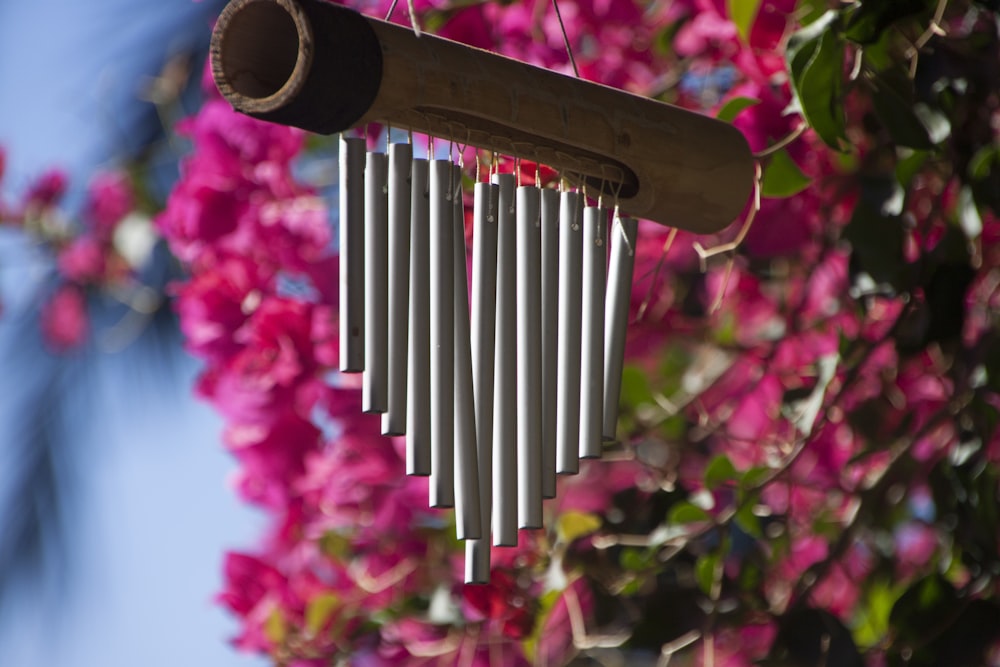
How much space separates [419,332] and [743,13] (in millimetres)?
418

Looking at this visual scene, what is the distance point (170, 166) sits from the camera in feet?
6.44

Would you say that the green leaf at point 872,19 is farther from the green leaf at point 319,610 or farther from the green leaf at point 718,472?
the green leaf at point 319,610

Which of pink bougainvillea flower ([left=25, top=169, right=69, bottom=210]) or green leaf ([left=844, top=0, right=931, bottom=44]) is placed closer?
green leaf ([left=844, top=0, right=931, bottom=44])

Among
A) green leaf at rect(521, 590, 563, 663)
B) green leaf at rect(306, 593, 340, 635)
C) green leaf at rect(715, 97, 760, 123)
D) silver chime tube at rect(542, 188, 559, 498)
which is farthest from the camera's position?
green leaf at rect(306, 593, 340, 635)

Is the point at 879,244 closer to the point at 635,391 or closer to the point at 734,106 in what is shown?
the point at 734,106

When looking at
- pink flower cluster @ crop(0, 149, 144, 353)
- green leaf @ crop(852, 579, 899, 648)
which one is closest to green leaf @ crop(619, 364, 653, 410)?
green leaf @ crop(852, 579, 899, 648)

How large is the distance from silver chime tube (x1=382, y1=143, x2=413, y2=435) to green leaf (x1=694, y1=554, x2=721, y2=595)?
0.41 metres

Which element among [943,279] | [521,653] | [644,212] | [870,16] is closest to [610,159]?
[644,212]

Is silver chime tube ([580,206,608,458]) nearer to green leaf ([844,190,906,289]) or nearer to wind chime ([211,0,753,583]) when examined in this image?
wind chime ([211,0,753,583])

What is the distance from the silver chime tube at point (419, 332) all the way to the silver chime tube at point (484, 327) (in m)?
0.03

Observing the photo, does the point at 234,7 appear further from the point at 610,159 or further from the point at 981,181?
the point at 981,181

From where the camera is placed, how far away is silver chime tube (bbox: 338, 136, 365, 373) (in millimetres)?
653

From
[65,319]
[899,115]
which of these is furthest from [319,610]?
[65,319]

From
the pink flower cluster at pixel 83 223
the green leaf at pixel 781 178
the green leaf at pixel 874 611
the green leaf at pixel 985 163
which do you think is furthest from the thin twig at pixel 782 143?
the pink flower cluster at pixel 83 223
